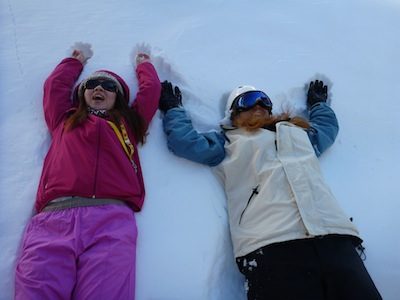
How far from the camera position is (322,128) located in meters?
3.35

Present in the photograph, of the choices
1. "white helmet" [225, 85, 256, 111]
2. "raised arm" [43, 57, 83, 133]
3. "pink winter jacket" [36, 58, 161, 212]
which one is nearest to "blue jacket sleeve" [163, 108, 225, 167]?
"pink winter jacket" [36, 58, 161, 212]

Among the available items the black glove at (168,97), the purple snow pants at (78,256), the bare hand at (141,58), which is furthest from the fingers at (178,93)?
the purple snow pants at (78,256)

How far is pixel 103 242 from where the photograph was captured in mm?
2281

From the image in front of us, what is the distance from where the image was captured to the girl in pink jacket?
2.12 metres

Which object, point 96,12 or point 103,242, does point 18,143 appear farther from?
point 96,12

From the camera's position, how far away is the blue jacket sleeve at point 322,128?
3.24 m

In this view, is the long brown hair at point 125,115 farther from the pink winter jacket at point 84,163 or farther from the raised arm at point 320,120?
the raised arm at point 320,120

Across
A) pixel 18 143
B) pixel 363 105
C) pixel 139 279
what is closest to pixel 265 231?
pixel 139 279

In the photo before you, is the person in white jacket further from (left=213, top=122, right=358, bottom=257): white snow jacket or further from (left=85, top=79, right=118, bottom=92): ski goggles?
(left=85, top=79, right=118, bottom=92): ski goggles

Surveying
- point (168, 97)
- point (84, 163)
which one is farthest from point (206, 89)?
point (84, 163)

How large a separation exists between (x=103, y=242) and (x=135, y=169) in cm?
67

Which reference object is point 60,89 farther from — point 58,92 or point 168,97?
point 168,97

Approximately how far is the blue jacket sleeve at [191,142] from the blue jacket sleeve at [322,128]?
0.85m

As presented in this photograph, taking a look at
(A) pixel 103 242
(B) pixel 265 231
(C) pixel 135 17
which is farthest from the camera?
(C) pixel 135 17
